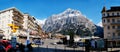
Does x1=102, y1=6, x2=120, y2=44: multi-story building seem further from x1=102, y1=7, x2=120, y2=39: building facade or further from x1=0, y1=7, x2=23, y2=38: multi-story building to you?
x1=0, y1=7, x2=23, y2=38: multi-story building

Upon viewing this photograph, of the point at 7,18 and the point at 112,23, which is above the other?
the point at 7,18

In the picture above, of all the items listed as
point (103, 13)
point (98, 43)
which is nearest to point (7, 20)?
point (103, 13)

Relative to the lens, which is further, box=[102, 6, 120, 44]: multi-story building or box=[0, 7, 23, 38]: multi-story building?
box=[0, 7, 23, 38]: multi-story building

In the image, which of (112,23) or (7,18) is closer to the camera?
(112,23)

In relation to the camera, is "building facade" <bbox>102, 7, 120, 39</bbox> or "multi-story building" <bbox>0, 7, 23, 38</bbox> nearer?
"building facade" <bbox>102, 7, 120, 39</bbox>

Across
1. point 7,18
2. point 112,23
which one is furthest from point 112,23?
point 7,18

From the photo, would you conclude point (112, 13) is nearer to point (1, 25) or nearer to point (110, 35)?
point (110, 35)

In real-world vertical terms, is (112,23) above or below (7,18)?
below

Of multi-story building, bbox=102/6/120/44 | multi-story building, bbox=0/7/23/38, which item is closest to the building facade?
multi-story building, bbox=102/6/120/44

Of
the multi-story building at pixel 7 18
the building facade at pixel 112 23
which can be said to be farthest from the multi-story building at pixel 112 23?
the multi-story building at pixel 7 18

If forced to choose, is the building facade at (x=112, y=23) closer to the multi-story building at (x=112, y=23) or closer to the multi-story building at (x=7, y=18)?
the multi-story building at (x=112, y=23)

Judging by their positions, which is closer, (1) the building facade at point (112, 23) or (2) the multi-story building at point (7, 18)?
(1) the building facade at point (112, 23)

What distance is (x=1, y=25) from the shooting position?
473 feet

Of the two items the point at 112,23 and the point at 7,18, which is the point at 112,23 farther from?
the point at 7,18
